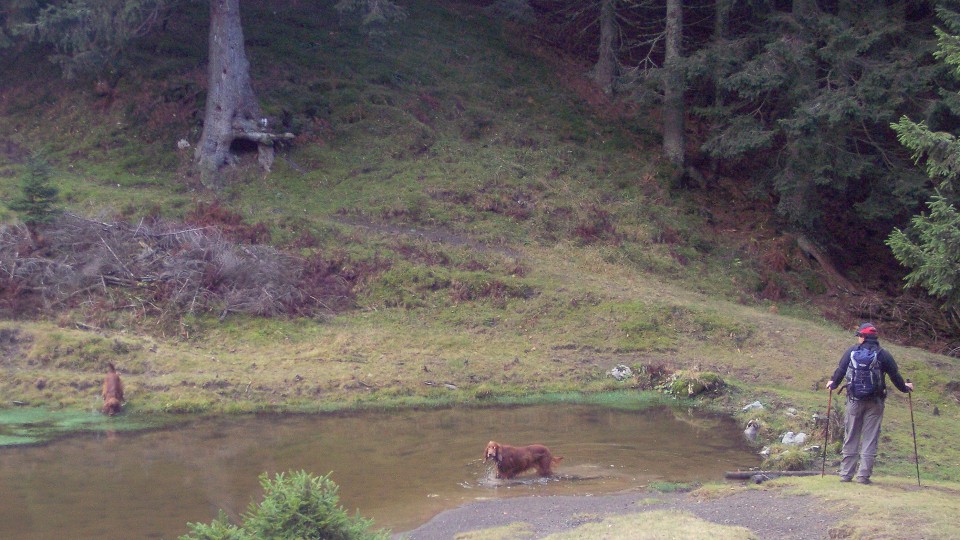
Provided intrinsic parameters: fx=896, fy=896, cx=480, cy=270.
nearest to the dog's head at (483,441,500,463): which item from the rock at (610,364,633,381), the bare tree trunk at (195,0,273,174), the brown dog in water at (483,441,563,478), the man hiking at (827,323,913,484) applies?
the brown dog in water at (483,441,563,478)

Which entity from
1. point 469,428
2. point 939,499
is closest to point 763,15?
point 469,428

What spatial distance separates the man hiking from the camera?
10.5 metres

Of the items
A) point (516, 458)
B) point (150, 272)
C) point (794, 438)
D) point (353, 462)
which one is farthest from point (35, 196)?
point (794, 438)

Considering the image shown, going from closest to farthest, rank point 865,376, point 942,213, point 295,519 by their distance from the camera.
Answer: point 295,519
point 865,376
point 942,213

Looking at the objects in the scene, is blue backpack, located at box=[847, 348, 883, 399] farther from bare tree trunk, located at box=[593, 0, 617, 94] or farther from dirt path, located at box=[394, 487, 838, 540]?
bare tree trunk, located at box=[593, 0, 617, 94]

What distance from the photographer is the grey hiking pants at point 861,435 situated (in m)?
10.6

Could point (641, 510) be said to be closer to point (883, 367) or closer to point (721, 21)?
point (883, 367)

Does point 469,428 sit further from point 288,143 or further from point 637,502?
point 288,143

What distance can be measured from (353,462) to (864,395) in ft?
22.4

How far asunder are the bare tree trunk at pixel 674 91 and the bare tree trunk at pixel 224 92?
39.3 ft

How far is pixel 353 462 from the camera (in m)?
12.8

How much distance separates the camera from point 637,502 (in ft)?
34.7

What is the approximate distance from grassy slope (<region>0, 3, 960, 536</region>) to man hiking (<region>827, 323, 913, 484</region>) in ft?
6.00

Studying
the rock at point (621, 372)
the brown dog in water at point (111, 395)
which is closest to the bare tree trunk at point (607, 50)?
the rock at point (621, 372)
